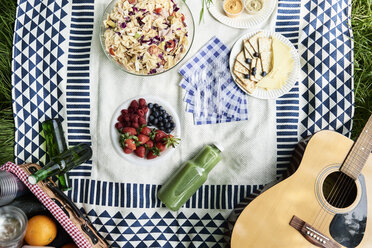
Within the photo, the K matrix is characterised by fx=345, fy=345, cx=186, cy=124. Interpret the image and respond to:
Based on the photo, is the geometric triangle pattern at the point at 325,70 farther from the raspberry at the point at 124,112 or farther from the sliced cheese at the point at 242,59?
the raspberry at the point at 124,112

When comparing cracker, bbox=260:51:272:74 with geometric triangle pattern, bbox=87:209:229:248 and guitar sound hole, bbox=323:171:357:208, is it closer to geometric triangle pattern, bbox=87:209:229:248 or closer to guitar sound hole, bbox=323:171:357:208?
guitar sound hole, bbox=323:171:357:208

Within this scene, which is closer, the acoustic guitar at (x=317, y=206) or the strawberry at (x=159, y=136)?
the acoustic guitar at (x=317, y=206)

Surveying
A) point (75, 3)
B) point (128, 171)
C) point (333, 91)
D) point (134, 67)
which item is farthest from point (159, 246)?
point (75, 3)

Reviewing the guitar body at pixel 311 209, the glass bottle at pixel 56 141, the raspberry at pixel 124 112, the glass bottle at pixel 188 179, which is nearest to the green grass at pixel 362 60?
the guitar body at pixel 311 209

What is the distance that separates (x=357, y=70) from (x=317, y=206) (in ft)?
2.61

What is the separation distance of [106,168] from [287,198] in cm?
81

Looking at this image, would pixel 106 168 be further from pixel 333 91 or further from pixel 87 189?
pixel 333 91

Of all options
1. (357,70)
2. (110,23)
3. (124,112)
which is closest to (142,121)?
(124,112)

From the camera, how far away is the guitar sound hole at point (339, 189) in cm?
137

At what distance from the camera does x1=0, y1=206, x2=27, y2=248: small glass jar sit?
4.28ft

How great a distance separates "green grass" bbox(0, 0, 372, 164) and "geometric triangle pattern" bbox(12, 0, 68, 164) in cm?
9

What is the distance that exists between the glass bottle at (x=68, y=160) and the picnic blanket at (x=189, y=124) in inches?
1.7

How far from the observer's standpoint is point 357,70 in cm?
174

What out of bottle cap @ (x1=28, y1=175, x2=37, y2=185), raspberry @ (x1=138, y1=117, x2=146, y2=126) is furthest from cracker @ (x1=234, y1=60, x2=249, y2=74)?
bottle cap @ (x1=28, y1=175, x2=37, y2=185)
